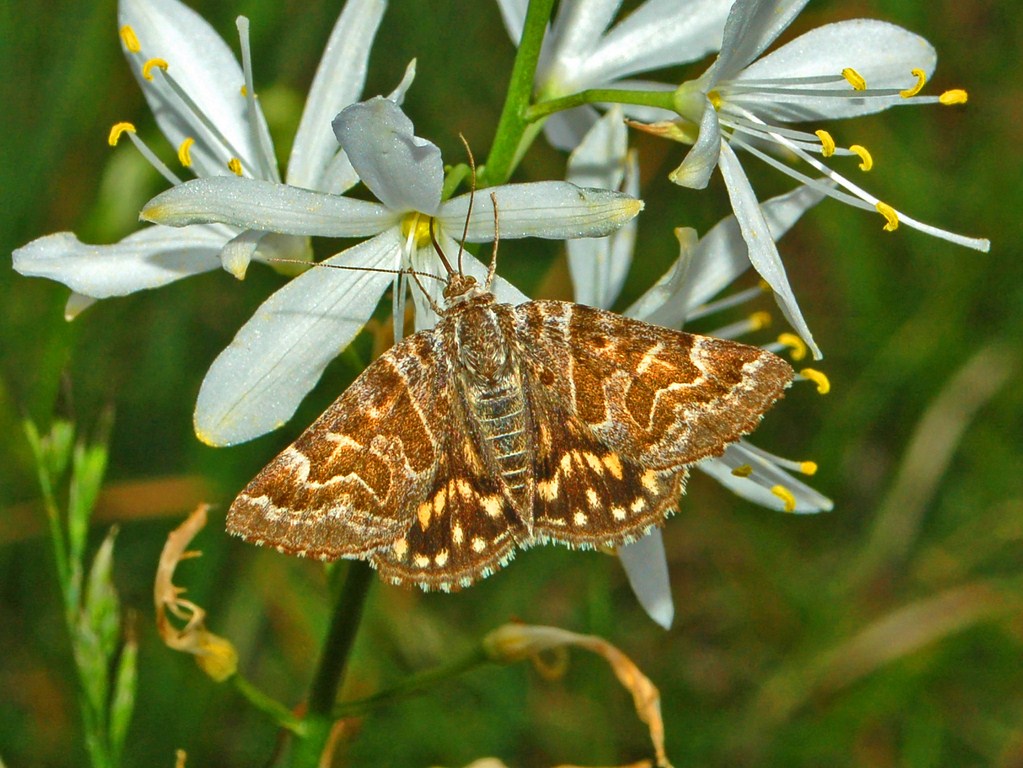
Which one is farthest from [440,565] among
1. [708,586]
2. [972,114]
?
[972,114]

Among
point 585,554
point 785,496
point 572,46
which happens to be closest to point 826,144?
point 572,46

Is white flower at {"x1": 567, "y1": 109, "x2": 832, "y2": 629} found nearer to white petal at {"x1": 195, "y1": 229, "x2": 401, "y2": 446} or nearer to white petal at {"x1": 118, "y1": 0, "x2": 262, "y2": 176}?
white petal at {"x1": 195, "y1": 229, "x2": 401, "y2": 446}

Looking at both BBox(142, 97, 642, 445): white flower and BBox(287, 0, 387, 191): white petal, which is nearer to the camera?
BBox(142, 97, 642, 445): white flower

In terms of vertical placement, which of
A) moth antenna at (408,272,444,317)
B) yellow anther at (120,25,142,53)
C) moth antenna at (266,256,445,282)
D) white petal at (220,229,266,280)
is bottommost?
moth antenna at (408,272,444,317)

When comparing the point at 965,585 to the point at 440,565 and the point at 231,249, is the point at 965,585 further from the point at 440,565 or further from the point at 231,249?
the point at 231,249

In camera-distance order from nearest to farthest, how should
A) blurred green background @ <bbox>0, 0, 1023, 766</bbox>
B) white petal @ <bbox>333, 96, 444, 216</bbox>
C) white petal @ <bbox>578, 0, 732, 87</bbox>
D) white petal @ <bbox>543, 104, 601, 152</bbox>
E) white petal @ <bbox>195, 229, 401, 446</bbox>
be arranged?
white petal @ <bbox>333, 96, 444, 216</bbox>, white petal @ <bbox>195, 229, 401, 446</bbox>, white petal @ <bbox>578, 0, 732, 87</bbox>, white petal @ <bbox>543, 104, 601, 152</bbox>, blurred green background @ <bbox>0, 0, 1023, 766</bbox>

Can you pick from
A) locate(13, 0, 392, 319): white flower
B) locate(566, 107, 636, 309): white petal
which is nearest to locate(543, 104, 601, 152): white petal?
locate(566, 107, 636, 309): white petal

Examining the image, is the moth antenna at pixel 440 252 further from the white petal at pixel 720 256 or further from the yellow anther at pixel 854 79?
the yellow anther at pixel 854 79
